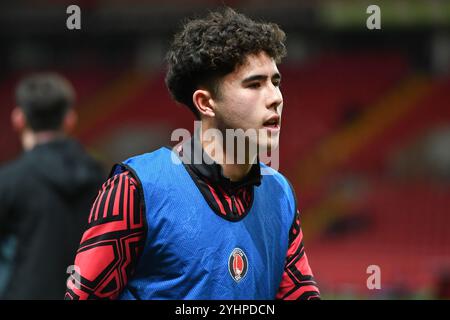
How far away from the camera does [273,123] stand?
248 cm

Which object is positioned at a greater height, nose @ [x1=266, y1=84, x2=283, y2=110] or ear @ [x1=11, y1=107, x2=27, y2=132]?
nose @ [x1=266, y1=84, x2=283, y2=110]

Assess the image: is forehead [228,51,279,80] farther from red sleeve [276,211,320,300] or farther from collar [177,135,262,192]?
red sleeve [276,211,320,300]

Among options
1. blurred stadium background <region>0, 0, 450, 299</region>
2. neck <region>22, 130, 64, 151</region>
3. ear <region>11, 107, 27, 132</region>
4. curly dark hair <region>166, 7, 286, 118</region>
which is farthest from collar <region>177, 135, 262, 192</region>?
blurred stadium background <region>0, 0, 450, 299</region>

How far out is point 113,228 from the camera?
91.0 inches

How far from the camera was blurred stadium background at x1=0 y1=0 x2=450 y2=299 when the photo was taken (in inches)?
605

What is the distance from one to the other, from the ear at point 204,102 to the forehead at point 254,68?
9 centimetres

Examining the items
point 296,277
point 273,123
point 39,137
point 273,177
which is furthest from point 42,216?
point 273,123

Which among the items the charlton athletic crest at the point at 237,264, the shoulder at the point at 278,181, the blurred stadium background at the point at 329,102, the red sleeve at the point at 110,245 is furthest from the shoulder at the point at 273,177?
the blurred stadium background at the point at 329,102

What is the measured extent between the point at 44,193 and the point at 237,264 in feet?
5.38

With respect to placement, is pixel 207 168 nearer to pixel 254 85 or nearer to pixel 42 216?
pixel 254 85

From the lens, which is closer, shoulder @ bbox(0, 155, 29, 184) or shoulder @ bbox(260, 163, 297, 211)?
shoulder @ bbox(260, 163, 297, 211)
